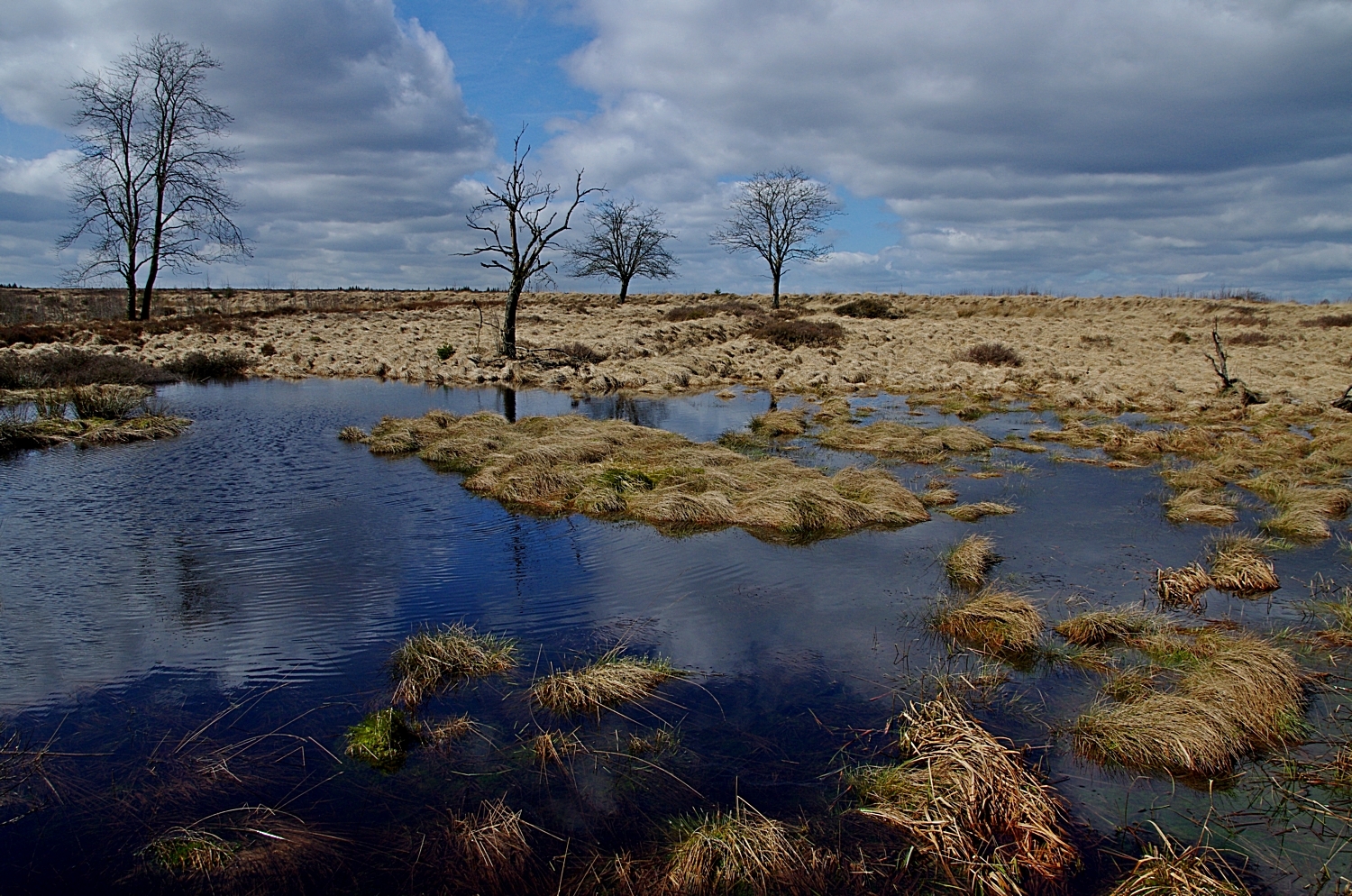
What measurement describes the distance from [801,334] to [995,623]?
3036 centimetres

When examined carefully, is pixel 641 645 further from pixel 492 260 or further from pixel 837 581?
pixel 492 260

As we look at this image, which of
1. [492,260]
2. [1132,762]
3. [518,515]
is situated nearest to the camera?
[1132,762]

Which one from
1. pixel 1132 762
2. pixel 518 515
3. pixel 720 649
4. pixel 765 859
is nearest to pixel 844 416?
pixel 518 515

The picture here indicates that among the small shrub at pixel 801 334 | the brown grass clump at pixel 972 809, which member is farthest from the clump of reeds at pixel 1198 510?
the small shrub at pixel 801 334

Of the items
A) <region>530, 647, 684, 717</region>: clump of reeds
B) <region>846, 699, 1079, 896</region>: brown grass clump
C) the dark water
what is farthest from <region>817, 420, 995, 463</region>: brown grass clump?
<region>846, 699, 1079, 896</region>: brown grass clump

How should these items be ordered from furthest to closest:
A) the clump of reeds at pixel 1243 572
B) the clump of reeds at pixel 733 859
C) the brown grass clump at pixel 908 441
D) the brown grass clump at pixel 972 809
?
the brown grass clump at pixel 908 441
the clump of reeds at pixel 1243 572
the brown grass clump at pixel 972 809
the clump of reeds at pixel 733 859

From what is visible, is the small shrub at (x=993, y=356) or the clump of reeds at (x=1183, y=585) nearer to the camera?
the clump of reeds at (x=1183, y=585)

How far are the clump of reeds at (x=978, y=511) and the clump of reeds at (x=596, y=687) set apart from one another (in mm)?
7233

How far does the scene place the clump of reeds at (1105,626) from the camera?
807 cm

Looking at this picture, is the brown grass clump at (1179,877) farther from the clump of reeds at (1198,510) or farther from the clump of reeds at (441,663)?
the clump of reeds at (1198,510)

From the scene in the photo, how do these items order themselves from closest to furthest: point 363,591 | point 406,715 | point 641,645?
point 406,715 → point 641,645 → point 363,591

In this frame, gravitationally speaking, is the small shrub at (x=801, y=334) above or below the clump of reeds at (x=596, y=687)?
above

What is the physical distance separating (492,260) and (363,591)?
2329 cm

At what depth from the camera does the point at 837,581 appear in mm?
9891
